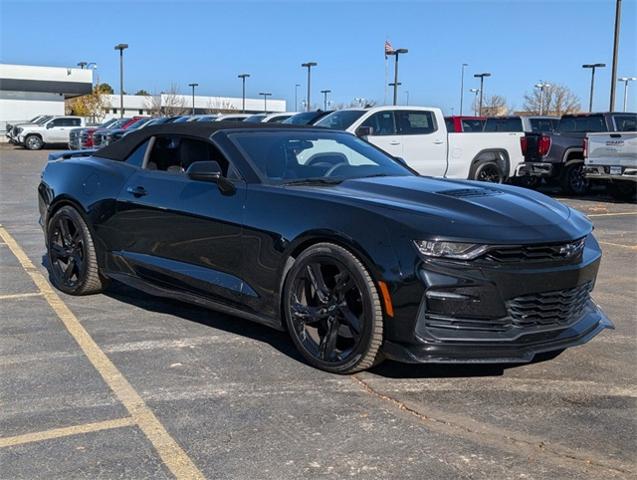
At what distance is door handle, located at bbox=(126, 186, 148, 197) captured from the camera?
5410 mm

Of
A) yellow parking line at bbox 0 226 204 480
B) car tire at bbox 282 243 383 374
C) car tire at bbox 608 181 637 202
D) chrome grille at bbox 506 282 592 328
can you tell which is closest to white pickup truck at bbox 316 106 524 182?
car tire at bbox 608 181 637 202

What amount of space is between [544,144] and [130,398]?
15.2m

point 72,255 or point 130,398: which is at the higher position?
point 72,255

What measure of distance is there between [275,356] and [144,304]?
1.82 m

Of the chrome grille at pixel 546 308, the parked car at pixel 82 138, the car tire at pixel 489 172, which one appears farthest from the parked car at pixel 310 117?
the parked car at pixel 82 138

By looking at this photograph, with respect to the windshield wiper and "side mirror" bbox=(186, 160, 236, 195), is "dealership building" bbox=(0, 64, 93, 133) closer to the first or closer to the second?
"side mirror" bbox=(186, 160, 236, 195)

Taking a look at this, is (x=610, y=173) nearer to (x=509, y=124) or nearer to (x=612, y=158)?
(x=612, y=158)

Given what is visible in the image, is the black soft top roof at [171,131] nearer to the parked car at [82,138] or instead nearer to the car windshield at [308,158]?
the car windshield at [308,158]

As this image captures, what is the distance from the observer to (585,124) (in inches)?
690

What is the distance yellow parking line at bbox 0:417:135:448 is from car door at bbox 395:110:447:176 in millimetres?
11684

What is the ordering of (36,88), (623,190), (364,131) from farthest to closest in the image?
(36,88) < (623,190) < (364,131)

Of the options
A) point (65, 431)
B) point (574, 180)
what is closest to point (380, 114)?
point (574, 180)

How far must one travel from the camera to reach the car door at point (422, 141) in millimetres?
14773

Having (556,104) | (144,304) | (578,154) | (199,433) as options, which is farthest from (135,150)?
(556,104)
